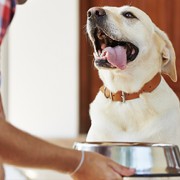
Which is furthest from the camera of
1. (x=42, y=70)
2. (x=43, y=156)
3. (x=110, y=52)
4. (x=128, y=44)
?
(x=42, y=70)

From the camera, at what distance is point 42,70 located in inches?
144

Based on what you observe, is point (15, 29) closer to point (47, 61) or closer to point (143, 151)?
point (47, 61)

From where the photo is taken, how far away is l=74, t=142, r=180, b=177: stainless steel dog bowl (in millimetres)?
970

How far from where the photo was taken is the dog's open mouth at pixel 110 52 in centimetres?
121

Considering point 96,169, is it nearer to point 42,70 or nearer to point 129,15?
point 129,15

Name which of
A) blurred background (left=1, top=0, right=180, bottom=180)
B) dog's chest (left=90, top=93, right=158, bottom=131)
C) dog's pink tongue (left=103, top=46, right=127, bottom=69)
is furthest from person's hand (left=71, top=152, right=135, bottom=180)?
blurred background (left=1, top=0, right=180, bottom=180)

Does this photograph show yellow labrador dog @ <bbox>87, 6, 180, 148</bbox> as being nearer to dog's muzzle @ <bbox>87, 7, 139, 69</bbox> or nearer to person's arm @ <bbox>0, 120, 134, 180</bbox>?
dog's muzzle @ <bbox>87, 7, 139, 69</bbox>

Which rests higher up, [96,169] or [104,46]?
[104,46]

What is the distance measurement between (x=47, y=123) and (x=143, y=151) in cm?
264

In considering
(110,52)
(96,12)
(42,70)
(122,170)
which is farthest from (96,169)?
(42,70)

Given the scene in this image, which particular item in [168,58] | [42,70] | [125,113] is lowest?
[42,70]

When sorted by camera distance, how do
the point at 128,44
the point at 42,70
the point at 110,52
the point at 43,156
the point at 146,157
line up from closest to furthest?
the point at 43,156 < the point at 146,157 < the point at 110,52 < the point at 128,44 < the point at 42,70

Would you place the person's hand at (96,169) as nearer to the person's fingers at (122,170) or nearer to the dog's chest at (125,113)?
the person's fingers at (122,170)

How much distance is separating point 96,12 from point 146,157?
1.32 ft
